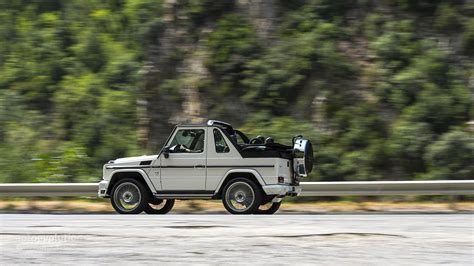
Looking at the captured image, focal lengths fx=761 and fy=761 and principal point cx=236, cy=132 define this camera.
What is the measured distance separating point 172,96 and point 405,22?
7.73 meters

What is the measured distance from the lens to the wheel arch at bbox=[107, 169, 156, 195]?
15281 mm

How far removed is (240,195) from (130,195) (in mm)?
2320

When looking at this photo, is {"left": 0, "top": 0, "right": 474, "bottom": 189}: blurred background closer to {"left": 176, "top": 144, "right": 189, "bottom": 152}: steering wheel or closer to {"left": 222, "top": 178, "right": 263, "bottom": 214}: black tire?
{"left": 222, "top": 178, "right": 263, "bottom": 214}: black tire

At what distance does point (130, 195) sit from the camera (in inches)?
610

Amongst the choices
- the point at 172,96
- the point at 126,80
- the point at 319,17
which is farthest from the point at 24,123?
the point at 319,17

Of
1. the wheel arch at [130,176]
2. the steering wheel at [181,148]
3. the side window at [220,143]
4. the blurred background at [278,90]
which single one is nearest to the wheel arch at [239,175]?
the side window at [220,143]

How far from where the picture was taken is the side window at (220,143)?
14.9m

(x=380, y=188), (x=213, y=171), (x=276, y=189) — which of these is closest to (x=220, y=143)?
(x=213, y=171)

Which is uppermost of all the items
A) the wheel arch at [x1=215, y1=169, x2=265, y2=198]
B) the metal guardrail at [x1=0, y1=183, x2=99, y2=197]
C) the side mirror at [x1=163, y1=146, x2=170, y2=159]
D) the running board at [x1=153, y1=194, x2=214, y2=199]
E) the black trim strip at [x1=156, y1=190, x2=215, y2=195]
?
the side mirror at [x1=163, y1=146, x2=170, y2=159]

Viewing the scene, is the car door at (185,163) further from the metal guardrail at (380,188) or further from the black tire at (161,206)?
the metal guardrail at (380,188)

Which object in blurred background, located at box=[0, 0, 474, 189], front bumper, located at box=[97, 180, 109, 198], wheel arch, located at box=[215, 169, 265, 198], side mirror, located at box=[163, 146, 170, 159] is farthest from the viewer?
blurred background, located at box=[0, 0, 474, 189]

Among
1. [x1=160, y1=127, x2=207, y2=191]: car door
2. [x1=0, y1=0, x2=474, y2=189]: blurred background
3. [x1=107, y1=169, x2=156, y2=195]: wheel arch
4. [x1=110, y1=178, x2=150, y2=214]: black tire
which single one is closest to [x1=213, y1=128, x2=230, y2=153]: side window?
[x1=160, y1=127, x2=207, y2=191]: car door

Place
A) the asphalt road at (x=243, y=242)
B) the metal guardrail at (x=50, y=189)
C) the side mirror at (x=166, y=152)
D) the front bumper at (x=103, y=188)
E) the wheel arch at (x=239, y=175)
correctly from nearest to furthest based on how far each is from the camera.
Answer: the asphalt road at (x=243, y=242) → the wheel arch at (x=239, y=175) → the side mirror at (x=166, y=152) → the front bumper at (x=103, y=188) → the metal guardrail at (x=50, y=189)

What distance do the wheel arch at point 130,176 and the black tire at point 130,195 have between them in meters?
0.09
